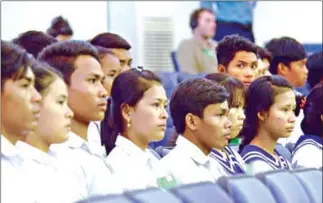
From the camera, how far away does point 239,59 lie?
4070mm

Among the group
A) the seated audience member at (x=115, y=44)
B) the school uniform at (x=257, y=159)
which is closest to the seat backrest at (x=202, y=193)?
the school uniform at (x=257, y=159)

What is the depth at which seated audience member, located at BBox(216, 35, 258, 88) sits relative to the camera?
4.04m

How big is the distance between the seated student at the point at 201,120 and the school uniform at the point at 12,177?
2.80ft

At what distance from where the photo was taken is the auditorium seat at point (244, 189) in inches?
102

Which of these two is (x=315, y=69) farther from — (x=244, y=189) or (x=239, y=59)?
(x=244, y=189)

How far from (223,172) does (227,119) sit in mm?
180

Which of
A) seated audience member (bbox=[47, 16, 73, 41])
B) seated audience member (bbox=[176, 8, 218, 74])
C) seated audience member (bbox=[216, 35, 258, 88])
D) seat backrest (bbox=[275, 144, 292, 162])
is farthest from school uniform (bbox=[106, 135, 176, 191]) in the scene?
seated audience member (bbox=[176, 8, 218, 74])

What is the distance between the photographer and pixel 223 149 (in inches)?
133

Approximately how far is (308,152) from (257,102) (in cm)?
39

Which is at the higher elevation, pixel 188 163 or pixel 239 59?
pixel 239 59

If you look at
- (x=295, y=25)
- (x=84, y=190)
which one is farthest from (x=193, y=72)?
(x=84, y=190)

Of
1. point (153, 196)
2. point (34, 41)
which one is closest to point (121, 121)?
point (34, 41)

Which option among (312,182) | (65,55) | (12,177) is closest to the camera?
(12,177)

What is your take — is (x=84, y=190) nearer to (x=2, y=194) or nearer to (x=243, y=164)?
(x=2, y=194)
